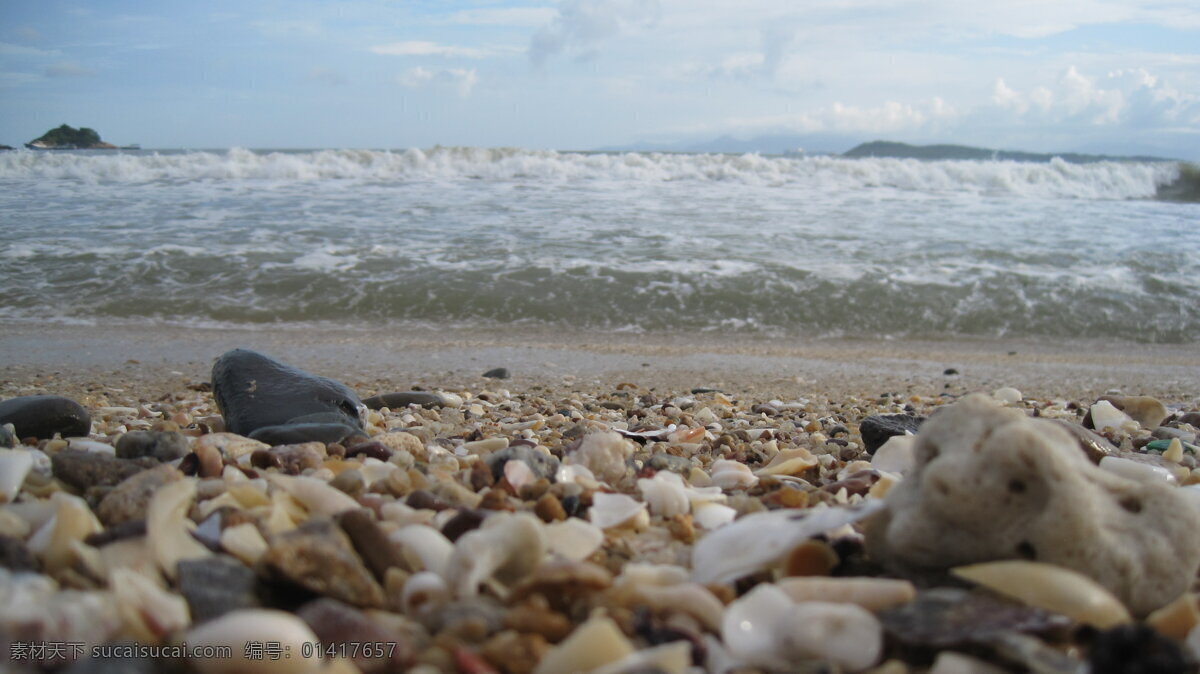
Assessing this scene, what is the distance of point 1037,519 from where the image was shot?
1.31 meters

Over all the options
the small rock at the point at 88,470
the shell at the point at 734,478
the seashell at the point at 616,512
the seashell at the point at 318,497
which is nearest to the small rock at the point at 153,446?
the small rock at the point at 88,470

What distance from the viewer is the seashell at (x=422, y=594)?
1.29 meters

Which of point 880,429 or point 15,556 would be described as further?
point 880,429

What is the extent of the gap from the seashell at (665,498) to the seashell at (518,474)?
11.2 inches

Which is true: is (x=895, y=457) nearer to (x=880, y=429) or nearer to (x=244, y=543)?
(x=880, y=429)

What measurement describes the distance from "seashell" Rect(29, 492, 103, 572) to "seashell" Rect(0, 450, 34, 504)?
A: 304 millimetres

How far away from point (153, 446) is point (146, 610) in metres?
1.22

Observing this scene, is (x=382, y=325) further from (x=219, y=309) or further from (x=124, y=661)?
(x=124, y=661)

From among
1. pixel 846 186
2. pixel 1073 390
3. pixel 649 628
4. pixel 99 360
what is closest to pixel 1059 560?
pixel 649 628

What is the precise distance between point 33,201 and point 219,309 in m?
8.50

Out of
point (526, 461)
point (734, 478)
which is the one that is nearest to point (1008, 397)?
point (734, 478)

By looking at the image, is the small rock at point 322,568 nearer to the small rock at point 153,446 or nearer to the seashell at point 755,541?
the seashell at point 755,541

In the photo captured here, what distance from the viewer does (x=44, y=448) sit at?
2.52m

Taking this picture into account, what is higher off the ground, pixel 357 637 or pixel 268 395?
pixel 357 637
